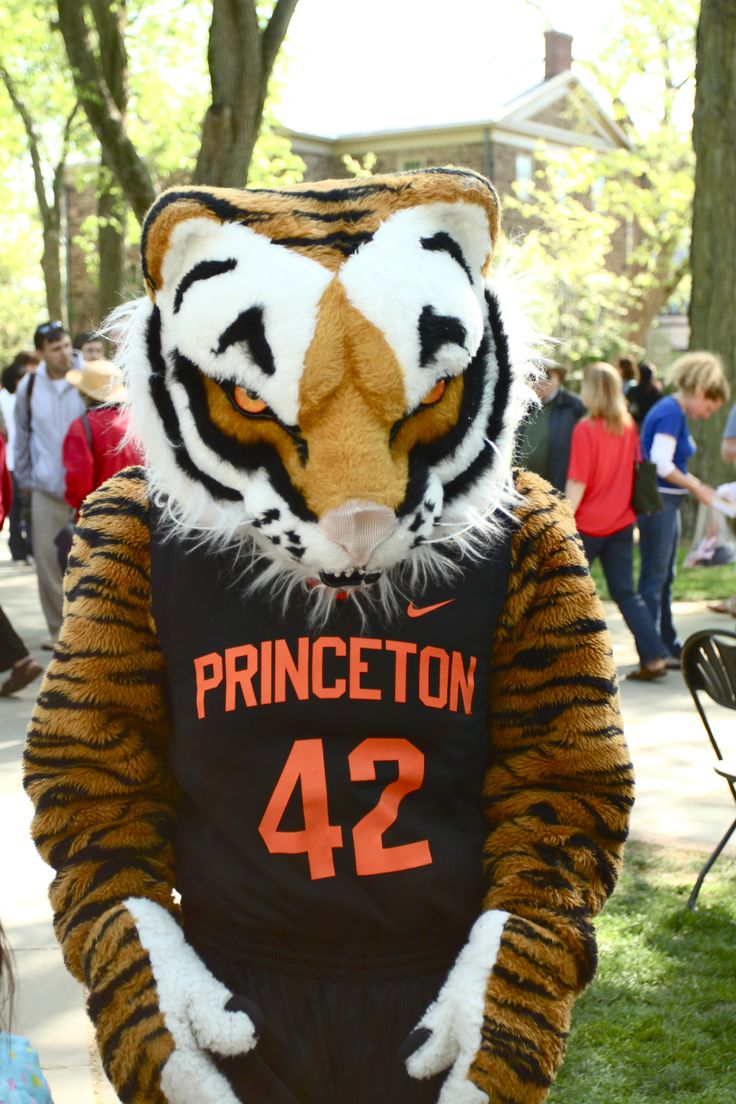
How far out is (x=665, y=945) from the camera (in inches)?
178

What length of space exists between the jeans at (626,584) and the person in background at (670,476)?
12.6 inches

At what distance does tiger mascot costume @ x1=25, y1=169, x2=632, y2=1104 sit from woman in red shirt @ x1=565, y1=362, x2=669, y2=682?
238 inches

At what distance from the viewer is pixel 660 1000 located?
164 inches

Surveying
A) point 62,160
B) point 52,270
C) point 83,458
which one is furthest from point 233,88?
point 52,270

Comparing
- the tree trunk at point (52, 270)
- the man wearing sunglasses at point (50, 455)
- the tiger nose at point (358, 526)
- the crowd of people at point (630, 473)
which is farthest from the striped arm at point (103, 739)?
the tree trunk at point (52, 270)

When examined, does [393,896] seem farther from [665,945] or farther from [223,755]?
[665,945]

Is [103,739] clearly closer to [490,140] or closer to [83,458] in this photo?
[83,458]

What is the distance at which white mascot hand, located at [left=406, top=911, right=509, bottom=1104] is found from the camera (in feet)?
5.44

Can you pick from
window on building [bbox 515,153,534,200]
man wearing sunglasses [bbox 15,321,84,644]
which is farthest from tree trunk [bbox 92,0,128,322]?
window on building [bbox 515,153,534,200]

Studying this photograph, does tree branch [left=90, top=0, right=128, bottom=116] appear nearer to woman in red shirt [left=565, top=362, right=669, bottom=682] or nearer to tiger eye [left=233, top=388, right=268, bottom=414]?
woman in red shirt [left=565, top=362, right=669, bottom=682]

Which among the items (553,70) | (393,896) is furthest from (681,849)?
(553,70)

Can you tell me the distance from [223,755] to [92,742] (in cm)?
20

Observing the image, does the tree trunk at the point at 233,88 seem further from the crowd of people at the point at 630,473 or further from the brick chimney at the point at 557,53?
the brick chimney at the point at 557,53

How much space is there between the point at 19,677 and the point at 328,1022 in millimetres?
6127
